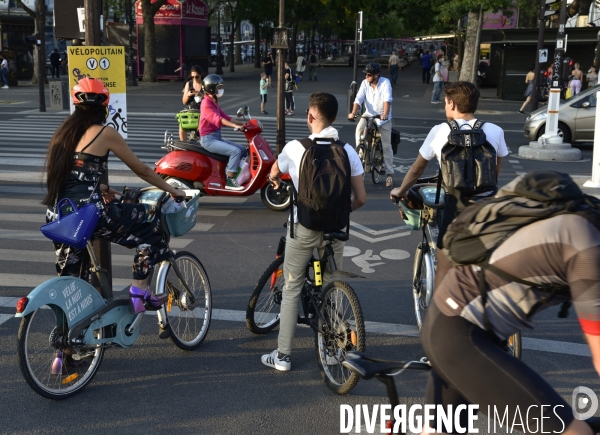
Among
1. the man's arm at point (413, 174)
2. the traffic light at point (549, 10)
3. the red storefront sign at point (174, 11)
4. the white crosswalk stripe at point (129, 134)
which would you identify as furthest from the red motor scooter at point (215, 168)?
the red storefront sign at point (174, 11)

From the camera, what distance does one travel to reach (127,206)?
15.5 ft

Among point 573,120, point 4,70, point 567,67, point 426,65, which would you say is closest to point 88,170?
point 573,120

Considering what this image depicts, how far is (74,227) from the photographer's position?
4465 mm

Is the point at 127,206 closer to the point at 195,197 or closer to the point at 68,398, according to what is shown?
the point at 195,197

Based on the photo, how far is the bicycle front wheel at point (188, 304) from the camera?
5.24m

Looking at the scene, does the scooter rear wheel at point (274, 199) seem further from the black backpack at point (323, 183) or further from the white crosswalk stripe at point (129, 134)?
the black backpack at point (323, 183)

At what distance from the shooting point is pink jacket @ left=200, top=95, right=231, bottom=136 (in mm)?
10008

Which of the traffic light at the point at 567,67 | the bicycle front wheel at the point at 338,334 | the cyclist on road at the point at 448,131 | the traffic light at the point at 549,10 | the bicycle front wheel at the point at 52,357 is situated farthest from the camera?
the traffic light at the point at 567,67

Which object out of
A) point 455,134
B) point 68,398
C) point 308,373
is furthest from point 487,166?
point 68,398

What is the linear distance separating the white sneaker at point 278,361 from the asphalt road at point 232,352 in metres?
0.05

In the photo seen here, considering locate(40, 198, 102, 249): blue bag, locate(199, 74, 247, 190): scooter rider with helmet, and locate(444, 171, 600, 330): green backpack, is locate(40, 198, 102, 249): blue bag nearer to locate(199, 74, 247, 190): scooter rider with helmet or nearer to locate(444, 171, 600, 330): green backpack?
locate(444, 171, 600, 330): green backpack

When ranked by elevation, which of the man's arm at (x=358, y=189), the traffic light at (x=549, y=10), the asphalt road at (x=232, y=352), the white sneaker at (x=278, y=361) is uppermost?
the traffic light at (x=549, y=10)

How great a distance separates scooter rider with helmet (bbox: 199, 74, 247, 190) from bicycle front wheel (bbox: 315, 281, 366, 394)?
561 cm

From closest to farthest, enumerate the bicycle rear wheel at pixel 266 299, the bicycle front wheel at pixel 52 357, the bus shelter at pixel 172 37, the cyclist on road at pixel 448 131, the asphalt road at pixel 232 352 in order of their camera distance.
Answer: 1. the bicycle front wheel at pixel 52 357
2. the asphalt road at pixel 232 352
3. the cyclist on road at pixel 448 131
4. the bicycle rear wheel at pixel 266 299
5. the bus shelter at pixel 172 37
